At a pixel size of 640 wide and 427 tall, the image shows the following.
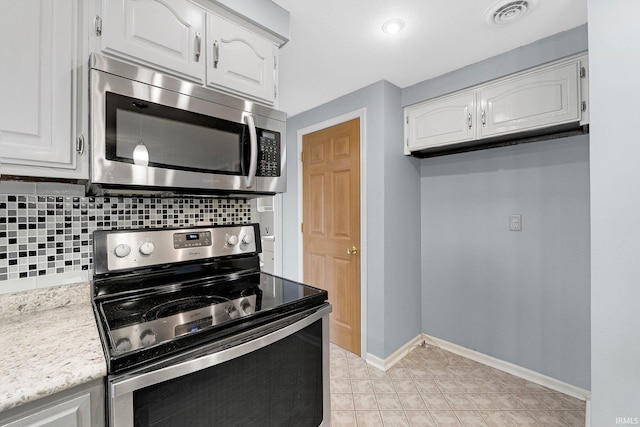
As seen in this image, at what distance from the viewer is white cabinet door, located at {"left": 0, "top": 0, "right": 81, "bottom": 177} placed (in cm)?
87

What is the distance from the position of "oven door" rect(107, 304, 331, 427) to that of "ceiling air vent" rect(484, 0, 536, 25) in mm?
1739

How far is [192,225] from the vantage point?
1.53m

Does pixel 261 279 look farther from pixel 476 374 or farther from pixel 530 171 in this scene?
pixel 530 171

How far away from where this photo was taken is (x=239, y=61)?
1354 millimetres

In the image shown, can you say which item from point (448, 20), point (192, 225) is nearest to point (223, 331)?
point (192, 225)

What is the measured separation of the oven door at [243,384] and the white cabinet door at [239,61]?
1.04 m

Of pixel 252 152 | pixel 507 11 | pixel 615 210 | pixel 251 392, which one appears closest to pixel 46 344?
pixel 251 392

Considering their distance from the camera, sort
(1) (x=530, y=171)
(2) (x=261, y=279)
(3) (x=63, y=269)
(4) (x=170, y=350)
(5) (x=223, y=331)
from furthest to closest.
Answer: (1) (x=530, y=171)
(2) (x=261, y=279)
(3) (x=63, y=269)
(5) (x=223, y=331)
(4) (x=170, y=350)

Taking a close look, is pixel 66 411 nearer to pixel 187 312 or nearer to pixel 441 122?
pixel 187 312

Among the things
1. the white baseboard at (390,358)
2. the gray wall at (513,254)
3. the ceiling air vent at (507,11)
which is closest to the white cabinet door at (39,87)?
the ceiling air vent at (507,11)

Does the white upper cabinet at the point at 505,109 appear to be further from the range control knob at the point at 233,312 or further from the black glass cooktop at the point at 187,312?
the range control knob at the point at 233,312

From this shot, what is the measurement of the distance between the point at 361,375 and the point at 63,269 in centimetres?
197

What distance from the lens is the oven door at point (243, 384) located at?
75cm

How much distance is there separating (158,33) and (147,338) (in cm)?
110
